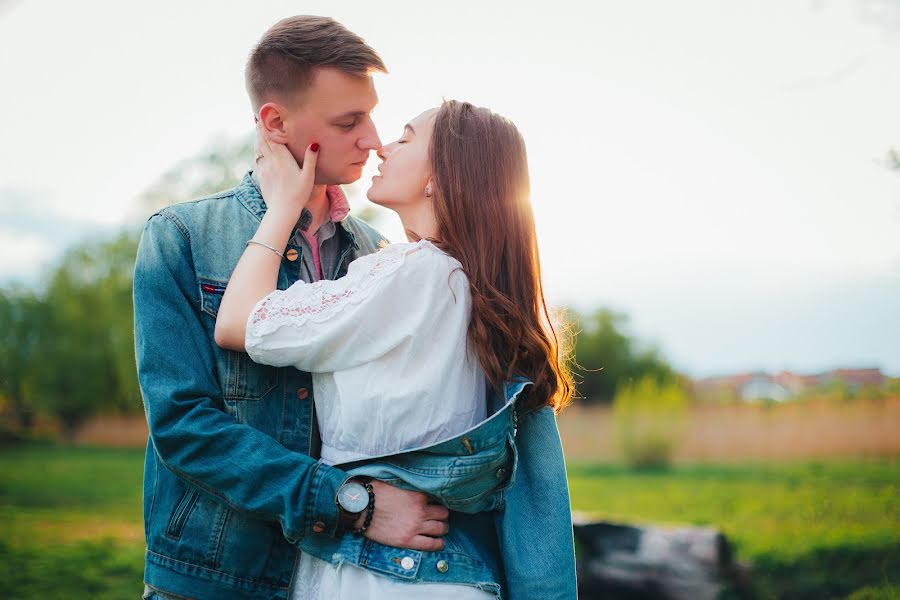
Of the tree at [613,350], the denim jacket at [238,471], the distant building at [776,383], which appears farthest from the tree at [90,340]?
the denim jacket at [238,471]

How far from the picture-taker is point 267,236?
2.19 meters

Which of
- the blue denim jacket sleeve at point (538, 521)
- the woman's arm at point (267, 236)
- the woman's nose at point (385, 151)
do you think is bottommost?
the blue denim jacket sleeve at point (538, 521)

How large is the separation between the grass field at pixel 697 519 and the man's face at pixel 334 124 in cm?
496

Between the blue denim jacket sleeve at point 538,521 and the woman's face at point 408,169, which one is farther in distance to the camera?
the woman's face at point 408,169

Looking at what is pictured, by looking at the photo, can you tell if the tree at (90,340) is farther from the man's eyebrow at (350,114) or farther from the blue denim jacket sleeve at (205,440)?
the blue denim jacket sleeve at (205,440)

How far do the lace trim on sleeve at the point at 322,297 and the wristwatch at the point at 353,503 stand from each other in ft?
1.40

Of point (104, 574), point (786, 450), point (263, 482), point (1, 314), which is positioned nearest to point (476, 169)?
point (263, 482)

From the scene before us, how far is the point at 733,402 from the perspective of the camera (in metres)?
12.7

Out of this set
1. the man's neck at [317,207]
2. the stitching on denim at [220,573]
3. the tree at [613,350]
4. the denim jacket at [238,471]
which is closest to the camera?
the denim jacket at [238,471]

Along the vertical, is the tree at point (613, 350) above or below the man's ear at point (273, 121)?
above

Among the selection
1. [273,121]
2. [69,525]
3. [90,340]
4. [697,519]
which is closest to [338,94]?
[273,121]

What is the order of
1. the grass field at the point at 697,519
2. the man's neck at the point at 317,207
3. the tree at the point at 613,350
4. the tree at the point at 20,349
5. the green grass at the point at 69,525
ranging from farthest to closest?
1. the tree at the point at 613,350
2. the tree at the point at 20,349
3. the green grass at the point at 69,525
4. the grass field at the point at 697,519
5. the man's neck at the point at 317,207

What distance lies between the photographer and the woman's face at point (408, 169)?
2.31m

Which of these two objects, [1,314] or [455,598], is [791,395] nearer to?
[455,598]
